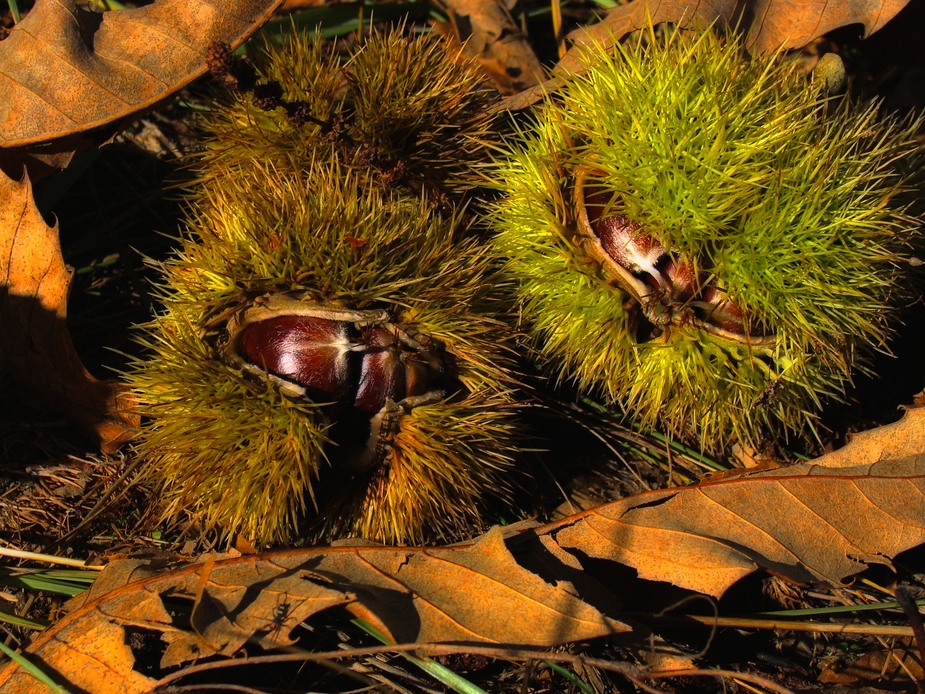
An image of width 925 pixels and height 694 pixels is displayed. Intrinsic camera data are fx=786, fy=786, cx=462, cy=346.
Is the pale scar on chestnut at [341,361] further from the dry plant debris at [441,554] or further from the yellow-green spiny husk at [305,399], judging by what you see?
the dry plant debris at [441,554]

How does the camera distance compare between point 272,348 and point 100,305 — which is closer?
point 272,348

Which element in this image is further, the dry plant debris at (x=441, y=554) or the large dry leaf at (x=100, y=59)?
the large dry leaf at (x=100, y=59)

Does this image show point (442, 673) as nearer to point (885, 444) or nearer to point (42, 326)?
point (885, 444)

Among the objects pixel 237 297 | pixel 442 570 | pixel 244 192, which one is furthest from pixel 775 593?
pixel 244 192

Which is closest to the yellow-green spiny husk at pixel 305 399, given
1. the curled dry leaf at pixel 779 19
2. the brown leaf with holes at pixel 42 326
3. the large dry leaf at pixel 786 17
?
the brown leaf with holes at pixel 42 326

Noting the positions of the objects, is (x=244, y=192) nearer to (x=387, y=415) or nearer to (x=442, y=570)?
(x=387, y=415)

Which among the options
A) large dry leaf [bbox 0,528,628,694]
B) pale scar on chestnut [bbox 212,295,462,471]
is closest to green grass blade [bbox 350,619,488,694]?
large dry leaf [bbox 0,528,628,694]
